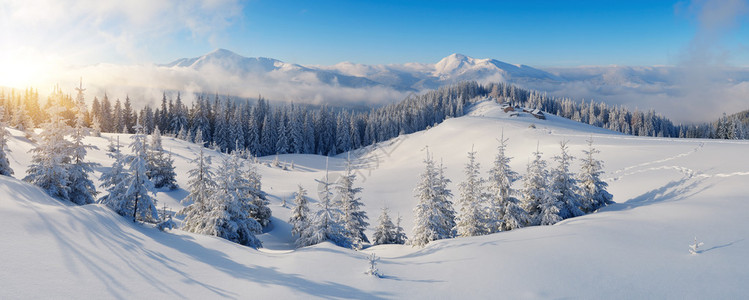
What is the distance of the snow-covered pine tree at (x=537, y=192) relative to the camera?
18281 mm

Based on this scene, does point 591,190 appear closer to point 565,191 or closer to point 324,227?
point 565,191

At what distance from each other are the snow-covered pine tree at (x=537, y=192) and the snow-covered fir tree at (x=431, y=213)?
16.0 feet

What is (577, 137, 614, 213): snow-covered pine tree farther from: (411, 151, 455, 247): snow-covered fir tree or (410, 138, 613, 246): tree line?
(411, 151, 455, 247): snow-covered fir tree

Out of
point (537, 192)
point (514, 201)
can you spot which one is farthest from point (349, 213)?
point (537, 192)

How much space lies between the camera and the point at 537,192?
18.9 meters

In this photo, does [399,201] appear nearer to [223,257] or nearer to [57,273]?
[223,257]

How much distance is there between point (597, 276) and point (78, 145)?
21108 mm

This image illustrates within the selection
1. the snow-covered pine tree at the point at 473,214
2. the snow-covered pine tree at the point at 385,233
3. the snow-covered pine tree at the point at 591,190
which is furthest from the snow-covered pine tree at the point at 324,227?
the snow-covered pine tree at the point at 591,190

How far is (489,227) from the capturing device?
18250 millimetres

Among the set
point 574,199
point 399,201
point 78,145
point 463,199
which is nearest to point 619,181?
point 574,199

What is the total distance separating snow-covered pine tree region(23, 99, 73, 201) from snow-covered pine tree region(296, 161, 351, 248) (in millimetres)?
10903

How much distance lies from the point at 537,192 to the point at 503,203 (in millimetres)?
2064

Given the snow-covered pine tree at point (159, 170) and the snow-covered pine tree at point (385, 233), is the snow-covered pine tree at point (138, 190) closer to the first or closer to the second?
the snow-covered pine tree at point (385, 233)

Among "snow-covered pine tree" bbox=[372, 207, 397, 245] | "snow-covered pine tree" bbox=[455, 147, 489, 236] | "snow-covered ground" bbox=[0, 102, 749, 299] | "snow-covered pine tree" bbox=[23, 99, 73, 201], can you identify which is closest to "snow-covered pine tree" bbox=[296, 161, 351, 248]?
"snow-covered ground" bbox=[0, 102, 749, 299]
